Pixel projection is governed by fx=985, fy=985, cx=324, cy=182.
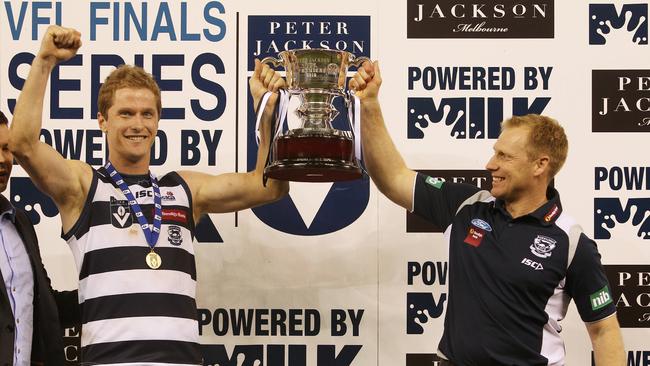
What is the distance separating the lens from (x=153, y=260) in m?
2.85

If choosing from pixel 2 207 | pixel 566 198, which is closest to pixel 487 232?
pixel 566 198

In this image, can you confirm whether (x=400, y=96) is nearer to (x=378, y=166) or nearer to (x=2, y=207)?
(x=378, y=166)

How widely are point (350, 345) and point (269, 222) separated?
0.55 metres

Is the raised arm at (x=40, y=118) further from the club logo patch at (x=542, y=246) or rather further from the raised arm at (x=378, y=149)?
the club logo patch at (x=542, y=246)

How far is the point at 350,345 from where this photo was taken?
3656mm

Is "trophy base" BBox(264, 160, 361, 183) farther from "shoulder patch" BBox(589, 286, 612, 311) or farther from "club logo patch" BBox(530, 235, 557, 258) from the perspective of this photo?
"shoulder patch" BBox(589, 286, 612, 311)

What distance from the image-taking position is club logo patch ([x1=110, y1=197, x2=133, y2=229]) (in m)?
2.89

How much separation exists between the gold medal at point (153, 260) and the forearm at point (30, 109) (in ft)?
1.50

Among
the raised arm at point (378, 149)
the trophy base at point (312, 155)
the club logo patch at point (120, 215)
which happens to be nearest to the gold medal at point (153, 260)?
the club logo patch at point (120, 215)

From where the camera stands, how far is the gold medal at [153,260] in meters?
2.85

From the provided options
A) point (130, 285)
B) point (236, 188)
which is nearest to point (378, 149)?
point (236, 188)

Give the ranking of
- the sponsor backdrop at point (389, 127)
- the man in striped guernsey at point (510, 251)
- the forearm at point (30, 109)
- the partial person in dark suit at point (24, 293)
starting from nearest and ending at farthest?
the forearm at point (30, 109) → the partial person in dark suit at point (24, 293) → the man in striped guernsey at point (510, 251) → the sponsor backdrop at point (389, 127)

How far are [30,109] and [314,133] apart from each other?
816mm

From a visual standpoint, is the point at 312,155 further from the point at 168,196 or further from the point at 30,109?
the point at 30,109
